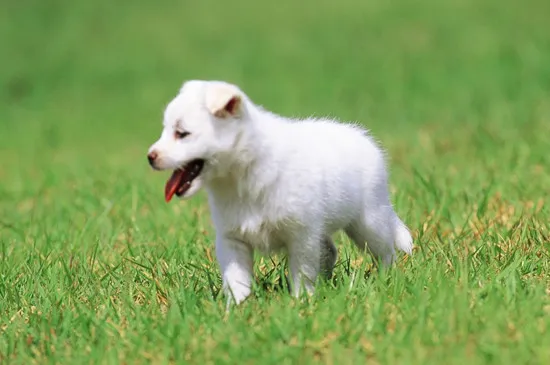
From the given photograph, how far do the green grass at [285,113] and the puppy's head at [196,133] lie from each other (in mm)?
548

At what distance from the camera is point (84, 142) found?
37.9 feet

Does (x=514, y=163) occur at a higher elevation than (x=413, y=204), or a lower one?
higher

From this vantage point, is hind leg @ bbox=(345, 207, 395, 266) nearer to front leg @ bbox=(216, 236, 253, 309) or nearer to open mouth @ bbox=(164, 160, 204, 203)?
front leg @ bbox=(216, 236, 253, 309)

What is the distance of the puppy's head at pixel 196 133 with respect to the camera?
14.4 ft

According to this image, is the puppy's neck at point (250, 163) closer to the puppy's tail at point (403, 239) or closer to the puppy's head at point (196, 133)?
the puppy's head at point (196, 133)

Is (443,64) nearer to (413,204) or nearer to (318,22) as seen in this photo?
(318,22)

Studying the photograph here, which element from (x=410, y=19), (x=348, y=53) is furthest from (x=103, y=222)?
(x=410, y=19)

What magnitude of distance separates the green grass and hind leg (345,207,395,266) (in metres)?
0.12

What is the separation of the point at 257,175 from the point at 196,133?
0.36 meters

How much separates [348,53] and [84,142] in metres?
4.63

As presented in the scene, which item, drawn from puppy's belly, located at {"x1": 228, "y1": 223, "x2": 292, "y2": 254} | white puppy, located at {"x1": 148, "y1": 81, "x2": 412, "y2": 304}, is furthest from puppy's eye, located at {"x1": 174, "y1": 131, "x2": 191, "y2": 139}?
puppy's belly, located at {"x1": 228, "y1": 223, "x2": 292, "y2": 254}

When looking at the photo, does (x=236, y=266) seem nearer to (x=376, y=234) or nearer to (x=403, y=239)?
(x=376, y=234)

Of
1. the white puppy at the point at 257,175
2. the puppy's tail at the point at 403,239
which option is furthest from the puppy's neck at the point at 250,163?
the puppy's tail at the point at 403,239

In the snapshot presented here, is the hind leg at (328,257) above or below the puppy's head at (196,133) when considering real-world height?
below
